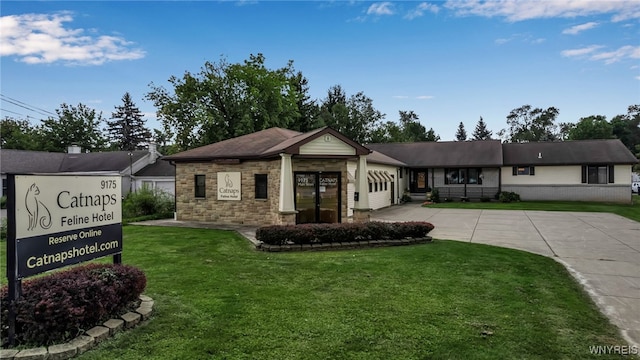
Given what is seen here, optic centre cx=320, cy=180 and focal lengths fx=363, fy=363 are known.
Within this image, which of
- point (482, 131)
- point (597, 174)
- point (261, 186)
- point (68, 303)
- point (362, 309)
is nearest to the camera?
point (68, 303)

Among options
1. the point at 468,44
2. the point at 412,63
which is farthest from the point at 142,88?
the point at 468,44

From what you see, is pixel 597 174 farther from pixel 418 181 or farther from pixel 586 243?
pixel 586 243

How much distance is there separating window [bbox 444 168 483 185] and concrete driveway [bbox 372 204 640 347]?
8.43 meters

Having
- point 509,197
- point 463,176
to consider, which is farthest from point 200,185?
point 509,197

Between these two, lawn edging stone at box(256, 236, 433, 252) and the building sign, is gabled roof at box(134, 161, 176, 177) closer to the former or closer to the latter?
the building sign

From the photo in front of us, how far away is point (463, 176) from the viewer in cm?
2772

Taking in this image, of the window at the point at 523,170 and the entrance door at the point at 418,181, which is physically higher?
the window at the point at 523,170

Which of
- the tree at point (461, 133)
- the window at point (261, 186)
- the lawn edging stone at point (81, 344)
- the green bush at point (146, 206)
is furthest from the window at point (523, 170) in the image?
the tree at point (461, 133)

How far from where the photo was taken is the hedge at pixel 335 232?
9.30 meters

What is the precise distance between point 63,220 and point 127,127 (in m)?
75.6

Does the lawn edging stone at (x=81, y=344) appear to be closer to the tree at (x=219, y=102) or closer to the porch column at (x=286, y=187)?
the porch column at (x=286, y=187)

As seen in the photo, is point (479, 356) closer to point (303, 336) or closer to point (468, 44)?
point (303, 336)

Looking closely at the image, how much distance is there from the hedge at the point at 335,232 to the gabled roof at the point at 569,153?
2018 centimetres

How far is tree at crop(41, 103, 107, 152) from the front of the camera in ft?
163
